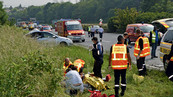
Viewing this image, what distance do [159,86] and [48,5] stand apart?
549ft

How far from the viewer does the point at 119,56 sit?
20.3 ft

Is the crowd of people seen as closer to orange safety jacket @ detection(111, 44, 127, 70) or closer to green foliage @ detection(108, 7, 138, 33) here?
orange safety jacket @ detection(111, 44, 127, 70)

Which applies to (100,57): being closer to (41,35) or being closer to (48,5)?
(41,35)

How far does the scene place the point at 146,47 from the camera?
8.09 metres

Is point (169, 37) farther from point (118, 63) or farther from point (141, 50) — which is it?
point (118, 63)

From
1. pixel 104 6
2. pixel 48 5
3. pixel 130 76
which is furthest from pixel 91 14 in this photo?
pixel 130 76

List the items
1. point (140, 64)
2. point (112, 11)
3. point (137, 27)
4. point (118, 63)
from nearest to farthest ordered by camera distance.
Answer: point (118, 63) < point (140, 64) < point (137, 27) < point (112, 11)

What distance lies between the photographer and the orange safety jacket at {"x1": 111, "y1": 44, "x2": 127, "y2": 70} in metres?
6.16

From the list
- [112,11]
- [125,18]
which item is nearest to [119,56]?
[125,18]

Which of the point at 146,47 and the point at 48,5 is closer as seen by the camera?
the point at 146,47

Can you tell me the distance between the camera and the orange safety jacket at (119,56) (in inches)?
243

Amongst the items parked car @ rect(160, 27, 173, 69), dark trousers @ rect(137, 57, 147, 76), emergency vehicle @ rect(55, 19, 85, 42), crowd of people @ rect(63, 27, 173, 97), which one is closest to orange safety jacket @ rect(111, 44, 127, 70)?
crowd of people @ rect(63, 27, 173, 97)

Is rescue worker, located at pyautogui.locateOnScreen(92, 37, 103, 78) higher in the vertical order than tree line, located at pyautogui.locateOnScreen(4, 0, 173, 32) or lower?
higher

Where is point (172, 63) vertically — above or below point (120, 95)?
above
